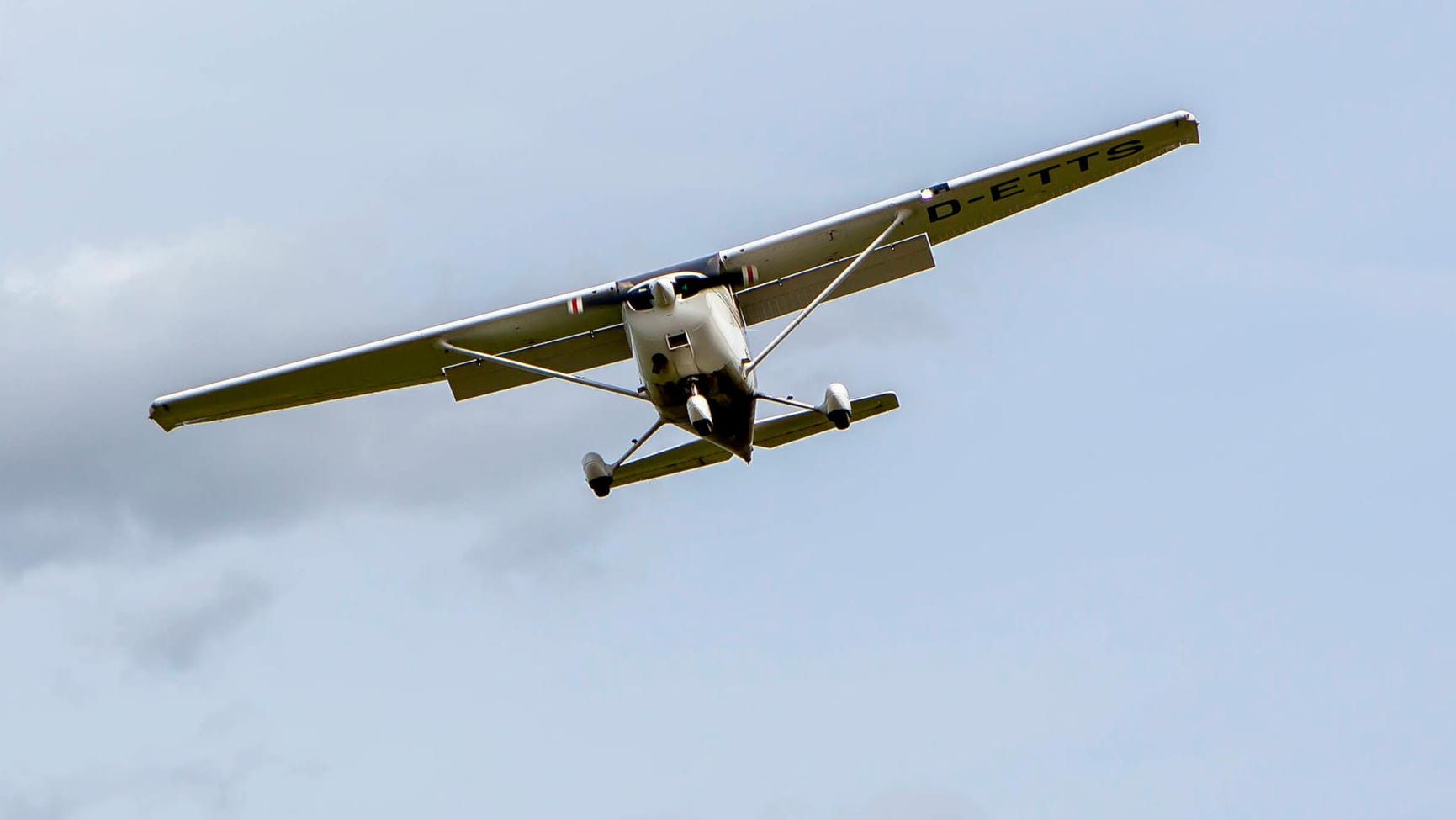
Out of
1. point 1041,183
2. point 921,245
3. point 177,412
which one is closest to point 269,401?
point 177,412

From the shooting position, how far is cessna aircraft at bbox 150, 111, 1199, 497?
80.7 ft

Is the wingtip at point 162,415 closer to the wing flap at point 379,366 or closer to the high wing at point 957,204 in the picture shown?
the wing flap at point 379,366

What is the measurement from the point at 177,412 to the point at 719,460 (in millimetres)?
7602

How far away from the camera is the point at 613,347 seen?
90.9 ft

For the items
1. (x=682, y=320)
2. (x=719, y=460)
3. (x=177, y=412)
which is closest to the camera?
(x=682, y=320)

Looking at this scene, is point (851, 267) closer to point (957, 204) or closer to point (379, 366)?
point (957, 204)

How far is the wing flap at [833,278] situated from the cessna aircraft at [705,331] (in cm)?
2

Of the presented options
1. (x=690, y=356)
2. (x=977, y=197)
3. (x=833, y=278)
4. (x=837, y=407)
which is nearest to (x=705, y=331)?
(x=690, y=356)

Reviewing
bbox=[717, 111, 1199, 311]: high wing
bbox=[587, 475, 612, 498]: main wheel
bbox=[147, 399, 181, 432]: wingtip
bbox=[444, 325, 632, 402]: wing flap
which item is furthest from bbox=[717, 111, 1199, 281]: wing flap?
bbox=[147, 399, 181, 432]: wingtip

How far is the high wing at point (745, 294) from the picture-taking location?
87.4 feet

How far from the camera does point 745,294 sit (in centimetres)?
2705

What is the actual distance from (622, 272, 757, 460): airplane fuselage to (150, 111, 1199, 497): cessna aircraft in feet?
0.06

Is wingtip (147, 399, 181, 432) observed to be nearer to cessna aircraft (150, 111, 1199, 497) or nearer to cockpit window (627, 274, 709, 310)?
cessna aircraft (150, 111, 1199, 497)

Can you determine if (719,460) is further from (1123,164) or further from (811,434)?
(1123,164)
